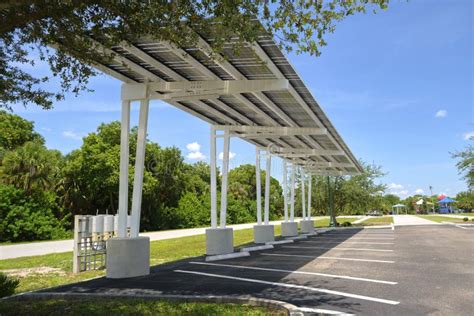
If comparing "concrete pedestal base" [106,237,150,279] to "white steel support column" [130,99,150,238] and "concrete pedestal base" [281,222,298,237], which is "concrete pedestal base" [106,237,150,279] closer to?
"white steel support column" [130,99,150,238]

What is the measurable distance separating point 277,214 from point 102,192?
44.2m

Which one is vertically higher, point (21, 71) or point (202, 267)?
point (21, 71)

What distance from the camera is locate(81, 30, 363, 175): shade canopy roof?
9.14m

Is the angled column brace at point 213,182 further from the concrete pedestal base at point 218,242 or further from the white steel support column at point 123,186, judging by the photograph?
the white steel support column at point 123,186

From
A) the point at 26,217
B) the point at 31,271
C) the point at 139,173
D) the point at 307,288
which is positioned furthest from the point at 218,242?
the point at 26,217

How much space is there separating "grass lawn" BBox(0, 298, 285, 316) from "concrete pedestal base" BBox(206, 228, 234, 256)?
722cm

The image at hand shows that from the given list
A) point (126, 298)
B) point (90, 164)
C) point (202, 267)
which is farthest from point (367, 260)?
point (90, 164)

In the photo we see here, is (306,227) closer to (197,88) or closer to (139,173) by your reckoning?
(197,88)

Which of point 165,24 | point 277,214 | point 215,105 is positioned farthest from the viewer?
point 277,214

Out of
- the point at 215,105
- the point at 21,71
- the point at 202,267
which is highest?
the point at 215,105

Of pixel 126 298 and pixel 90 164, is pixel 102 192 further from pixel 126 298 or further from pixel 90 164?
pixel 126 298

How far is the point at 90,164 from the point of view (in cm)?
3444

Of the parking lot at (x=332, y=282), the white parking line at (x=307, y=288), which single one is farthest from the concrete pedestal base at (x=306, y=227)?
the white parking line at (x=307, y=288)

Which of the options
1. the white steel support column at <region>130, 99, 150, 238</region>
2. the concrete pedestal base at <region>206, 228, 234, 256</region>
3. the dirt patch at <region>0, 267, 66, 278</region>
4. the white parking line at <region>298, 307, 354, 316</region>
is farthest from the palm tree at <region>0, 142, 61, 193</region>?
the white parking line at <region>298, 307, 354, 316</region>
